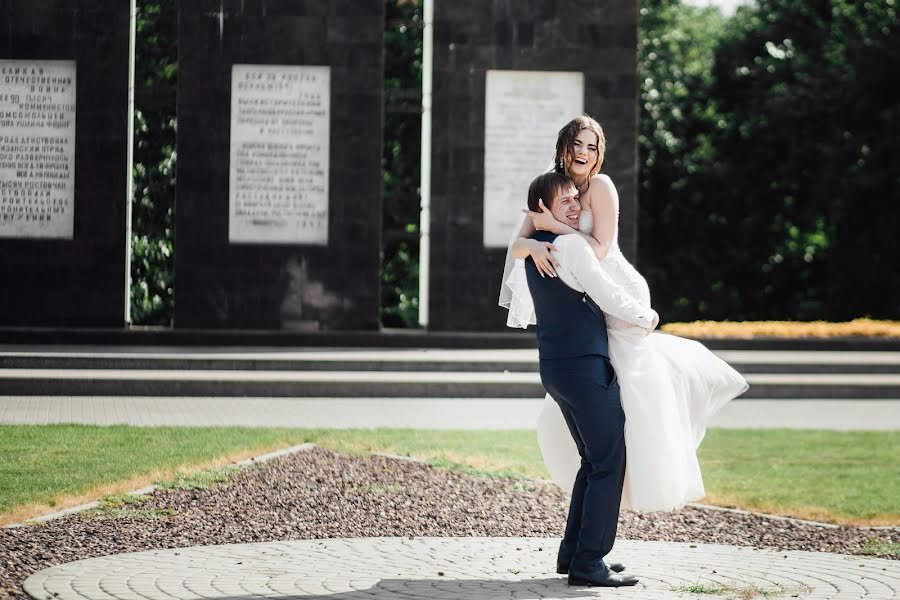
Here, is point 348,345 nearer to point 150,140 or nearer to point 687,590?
point 150,140

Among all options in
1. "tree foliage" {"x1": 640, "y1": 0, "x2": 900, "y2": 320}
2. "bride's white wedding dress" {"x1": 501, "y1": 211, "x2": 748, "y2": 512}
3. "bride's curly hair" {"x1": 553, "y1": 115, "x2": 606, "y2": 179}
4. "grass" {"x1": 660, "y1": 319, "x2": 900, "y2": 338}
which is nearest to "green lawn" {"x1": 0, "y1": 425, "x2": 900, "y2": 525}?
"bride's white wedding dress" {"x1": 501, "y1": 211, "x2": 748, "y2": 512}

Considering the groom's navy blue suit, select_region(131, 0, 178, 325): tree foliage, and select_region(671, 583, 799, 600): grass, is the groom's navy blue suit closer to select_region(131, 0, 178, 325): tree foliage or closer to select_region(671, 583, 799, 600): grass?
select_region(671, 583, 799, 600): grass

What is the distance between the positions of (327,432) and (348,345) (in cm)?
790

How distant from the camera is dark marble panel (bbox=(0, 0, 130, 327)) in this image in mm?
20531

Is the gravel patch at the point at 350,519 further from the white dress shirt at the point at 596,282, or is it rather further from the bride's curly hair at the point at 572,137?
the bride's curly hair at the point at 572,137

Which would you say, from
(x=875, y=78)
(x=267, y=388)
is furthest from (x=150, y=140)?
(x=875, y=78)

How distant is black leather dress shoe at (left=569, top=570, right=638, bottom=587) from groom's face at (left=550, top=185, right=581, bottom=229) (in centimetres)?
159

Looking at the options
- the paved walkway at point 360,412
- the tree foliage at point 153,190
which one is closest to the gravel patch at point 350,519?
the paved walkway at point 360,412

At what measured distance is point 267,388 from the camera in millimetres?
15438

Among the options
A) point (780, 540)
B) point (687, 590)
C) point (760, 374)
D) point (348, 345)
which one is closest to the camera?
point (687, 590)

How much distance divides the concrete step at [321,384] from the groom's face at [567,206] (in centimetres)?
943

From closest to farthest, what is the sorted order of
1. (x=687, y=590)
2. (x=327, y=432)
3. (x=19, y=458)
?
(x=687, y=590) < (x=19, y=458) < (x=327, y=432)

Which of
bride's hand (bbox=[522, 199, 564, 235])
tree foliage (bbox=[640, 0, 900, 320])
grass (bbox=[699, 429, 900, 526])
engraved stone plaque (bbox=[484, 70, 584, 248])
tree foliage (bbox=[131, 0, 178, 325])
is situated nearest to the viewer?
bride's hand (bbox=[522, 199, 564, 235])

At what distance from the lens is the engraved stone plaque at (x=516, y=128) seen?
20.8m
